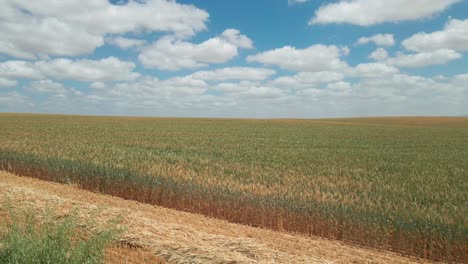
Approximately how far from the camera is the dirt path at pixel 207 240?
5.62 metres

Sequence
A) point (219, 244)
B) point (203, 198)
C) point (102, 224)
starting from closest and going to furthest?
point (219, 244)
point (102, 224)
point (203, 198)

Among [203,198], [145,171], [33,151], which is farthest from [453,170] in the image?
[33,151]

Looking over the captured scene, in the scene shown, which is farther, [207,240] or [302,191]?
[302,191]

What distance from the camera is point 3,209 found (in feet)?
25.8

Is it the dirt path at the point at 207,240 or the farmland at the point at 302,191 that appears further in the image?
the farmland at the point at 302,191

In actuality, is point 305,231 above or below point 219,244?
below

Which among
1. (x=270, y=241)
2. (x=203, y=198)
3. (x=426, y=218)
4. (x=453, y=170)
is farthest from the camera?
(x=453, y=170)

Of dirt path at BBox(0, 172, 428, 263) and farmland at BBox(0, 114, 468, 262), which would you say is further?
farmland at BBox(0, 114, 468, 262)

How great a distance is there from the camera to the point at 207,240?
→ 6.36 metres

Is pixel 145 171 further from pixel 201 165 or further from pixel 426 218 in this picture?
pixel 426 218

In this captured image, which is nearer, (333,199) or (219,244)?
(219,244)

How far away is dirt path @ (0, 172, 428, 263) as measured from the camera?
5617 mm

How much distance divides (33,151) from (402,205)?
1503cm

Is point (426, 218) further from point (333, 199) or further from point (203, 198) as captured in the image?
point (203, 198)
